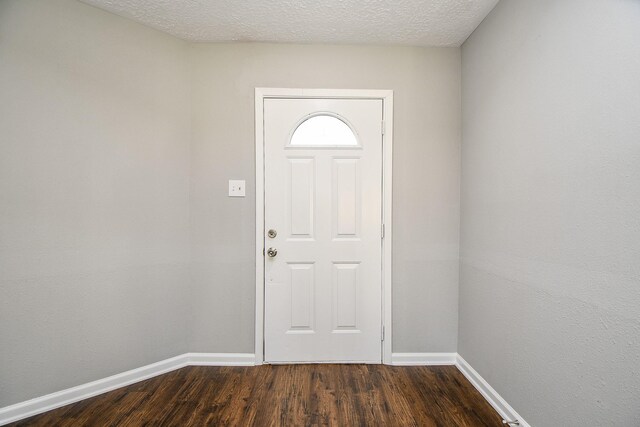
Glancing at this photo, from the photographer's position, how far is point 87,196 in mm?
1856

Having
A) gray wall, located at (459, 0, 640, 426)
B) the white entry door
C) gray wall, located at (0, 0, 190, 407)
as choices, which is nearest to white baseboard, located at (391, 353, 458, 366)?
the white entry door

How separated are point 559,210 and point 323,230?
1.41 metres

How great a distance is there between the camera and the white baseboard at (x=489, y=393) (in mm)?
1596

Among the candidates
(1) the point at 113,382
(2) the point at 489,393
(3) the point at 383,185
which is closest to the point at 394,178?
(3) the point at 383,185

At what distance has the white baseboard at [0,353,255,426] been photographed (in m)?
1.65

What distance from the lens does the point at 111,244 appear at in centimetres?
194

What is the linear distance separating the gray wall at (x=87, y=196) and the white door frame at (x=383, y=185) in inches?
21.7

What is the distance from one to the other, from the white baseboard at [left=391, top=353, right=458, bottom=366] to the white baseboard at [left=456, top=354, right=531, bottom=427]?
6cm

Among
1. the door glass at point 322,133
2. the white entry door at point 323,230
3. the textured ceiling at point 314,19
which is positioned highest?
the textured ceiling at point 314,19

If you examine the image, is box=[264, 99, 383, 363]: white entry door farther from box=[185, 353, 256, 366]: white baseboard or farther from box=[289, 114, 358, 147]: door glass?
box=[185, 353, 256, 366]: white baseboard

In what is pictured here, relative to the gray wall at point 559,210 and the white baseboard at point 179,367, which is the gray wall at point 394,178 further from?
the gray wall at point 559,210

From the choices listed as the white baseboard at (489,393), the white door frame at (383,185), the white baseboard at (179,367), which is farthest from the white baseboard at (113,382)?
the white baseboard at (489,393)

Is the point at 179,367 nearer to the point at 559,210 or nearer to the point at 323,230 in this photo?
the point at 323,230

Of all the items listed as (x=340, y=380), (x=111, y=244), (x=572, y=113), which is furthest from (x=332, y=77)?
(x=340, y=380)
